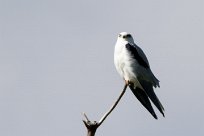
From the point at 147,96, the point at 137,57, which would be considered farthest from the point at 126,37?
the point at 147,96

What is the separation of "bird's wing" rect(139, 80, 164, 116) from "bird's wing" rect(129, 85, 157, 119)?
95 millimetres

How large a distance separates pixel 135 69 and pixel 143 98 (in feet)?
3.51

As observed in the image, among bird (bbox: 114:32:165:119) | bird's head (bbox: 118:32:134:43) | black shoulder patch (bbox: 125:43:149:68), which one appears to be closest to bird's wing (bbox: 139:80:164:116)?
bird (bbox: 114:32:165:119)

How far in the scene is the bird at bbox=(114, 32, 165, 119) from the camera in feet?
47.4

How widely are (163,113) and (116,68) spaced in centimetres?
252

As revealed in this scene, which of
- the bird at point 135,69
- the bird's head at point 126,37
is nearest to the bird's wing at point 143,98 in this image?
the bird at point 135,69

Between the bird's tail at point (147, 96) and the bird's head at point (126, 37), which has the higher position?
the bird's head at point (126, 37)

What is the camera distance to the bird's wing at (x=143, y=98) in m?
13.6

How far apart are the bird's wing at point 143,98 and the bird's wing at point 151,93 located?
0.31 ft

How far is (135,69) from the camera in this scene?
15.1m

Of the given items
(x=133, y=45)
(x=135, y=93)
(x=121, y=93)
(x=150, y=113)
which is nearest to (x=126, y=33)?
(x=133, y=45)

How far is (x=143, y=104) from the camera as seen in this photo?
1385 centimetres

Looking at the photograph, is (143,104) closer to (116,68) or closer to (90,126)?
(116,68)

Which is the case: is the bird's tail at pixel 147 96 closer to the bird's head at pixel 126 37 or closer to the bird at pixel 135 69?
the bird at pixel 135 69
